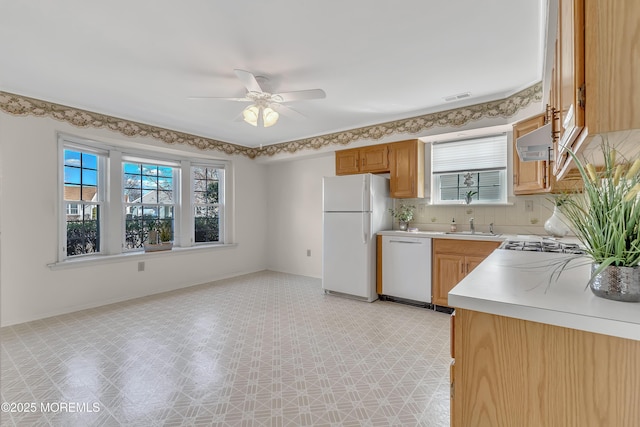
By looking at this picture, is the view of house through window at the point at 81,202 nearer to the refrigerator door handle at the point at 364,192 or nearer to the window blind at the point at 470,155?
the refrigerator door handle at the point at 364,192

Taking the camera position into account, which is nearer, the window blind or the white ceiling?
A: the white ceiling

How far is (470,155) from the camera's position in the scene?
3885 mm

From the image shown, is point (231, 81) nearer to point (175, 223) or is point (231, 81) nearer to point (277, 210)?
point (175, 223)

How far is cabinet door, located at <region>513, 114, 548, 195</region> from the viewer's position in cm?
282

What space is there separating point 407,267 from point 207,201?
11.9 feet

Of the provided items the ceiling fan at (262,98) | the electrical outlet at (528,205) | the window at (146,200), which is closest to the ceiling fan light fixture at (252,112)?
the ceiling fan at (262,98)

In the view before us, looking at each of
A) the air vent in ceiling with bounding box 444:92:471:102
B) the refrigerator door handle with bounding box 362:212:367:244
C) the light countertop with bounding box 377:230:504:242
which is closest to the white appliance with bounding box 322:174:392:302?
the refrigerator door handle with bounding box 362:212:367:244

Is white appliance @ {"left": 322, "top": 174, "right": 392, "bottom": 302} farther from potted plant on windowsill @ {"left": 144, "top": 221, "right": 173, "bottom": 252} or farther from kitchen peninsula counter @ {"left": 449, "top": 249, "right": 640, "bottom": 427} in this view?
kitchen peninsula counter @ {"left": 449, "top": 249, "right": 640, "bottom": 427}

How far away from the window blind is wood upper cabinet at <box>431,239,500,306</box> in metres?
1.16

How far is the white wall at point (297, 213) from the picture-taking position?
5.30m

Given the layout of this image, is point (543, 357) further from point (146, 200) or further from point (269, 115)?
point (146, 200)

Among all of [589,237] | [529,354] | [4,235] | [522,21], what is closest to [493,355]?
[529,354]

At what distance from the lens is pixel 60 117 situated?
3410 mm

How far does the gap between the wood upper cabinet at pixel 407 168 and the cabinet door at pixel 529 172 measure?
108 cm
